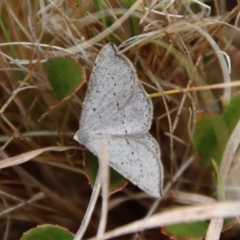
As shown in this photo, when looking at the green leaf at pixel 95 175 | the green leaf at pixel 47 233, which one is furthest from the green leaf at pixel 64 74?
the green leaf at pixel 47 233

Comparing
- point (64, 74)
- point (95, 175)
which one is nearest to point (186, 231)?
point (95, 175)

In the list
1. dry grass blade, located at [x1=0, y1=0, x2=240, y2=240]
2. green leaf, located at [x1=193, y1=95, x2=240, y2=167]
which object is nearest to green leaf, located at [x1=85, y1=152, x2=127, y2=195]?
dry grass blade, located at [x1=0, y1=0, x2=240, y2=240]

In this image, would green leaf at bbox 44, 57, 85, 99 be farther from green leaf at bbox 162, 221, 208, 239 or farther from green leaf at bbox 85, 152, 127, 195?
green leaf at bbox 162, 221, 208, 239

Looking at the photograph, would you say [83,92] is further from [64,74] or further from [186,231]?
[186,231]

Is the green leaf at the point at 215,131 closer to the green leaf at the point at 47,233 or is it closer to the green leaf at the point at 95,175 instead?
the green leaf at the point at 95,175

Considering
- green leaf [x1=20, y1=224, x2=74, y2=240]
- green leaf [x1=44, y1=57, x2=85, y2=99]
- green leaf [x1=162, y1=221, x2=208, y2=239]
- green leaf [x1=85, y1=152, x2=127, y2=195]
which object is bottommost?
green leaf [x1=162, y1=221, x2=208, y2=239]
